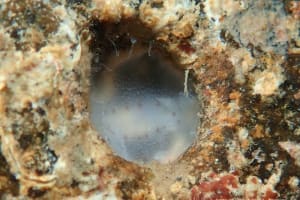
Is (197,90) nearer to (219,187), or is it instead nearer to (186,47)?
(186,47)

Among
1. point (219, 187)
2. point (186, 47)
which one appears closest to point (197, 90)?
point (186, 47)

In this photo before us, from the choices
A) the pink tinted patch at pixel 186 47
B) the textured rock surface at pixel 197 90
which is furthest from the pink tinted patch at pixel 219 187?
the pink tinted patch at pixel 186 47

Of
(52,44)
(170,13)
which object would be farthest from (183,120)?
(52,44)

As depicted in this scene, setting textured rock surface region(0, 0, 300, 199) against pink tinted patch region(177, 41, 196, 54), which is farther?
pink tinted patch region(177, 41, 196, 54)

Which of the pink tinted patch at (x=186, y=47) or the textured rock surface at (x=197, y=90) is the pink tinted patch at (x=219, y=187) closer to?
the textured rock surface at (x=197, y=90)

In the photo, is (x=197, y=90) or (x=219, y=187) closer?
(x=219, y=187)

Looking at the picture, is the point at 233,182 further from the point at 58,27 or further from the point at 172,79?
the point at 58,27

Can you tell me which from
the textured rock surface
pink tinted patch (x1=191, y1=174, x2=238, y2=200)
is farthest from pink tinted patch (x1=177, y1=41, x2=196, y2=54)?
pink tinted patch (x1=191, y1=174, x2=238, y2=200)

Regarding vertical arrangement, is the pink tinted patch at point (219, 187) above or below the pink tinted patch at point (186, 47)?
below

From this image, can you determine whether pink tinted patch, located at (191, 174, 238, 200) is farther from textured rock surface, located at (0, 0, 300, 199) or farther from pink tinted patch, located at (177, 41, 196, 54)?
pink tinted patch, located at (177, 41, 196, 54)
